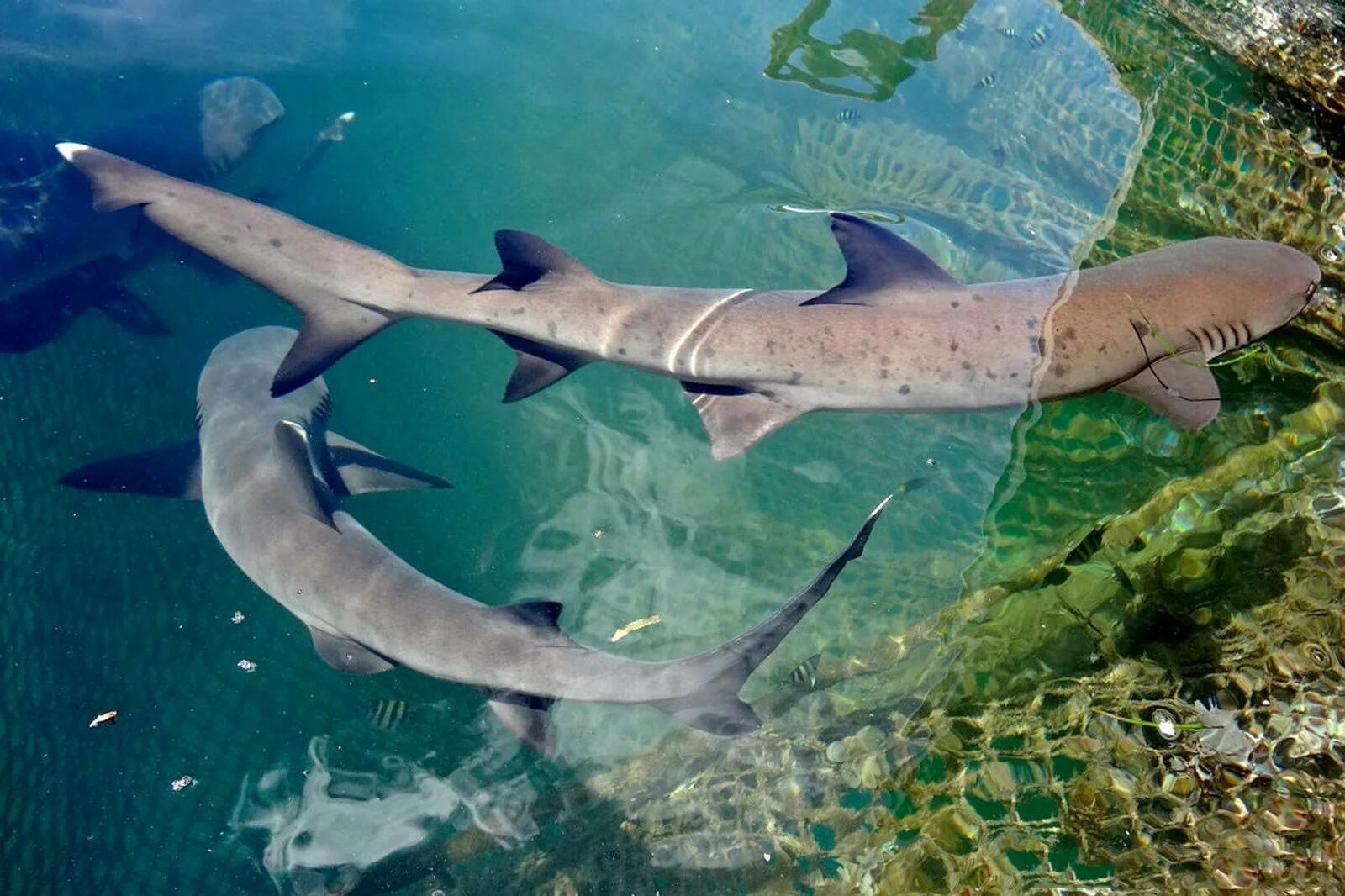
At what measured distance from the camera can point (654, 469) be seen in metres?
5.43

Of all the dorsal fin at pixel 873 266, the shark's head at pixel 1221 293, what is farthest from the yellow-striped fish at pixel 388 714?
the shark's head at pixel 1221 293

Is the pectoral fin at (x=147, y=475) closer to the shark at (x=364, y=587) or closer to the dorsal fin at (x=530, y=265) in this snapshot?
the shark at (x=364, y=587)

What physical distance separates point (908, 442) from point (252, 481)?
4205 mm

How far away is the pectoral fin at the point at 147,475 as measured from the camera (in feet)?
16.9

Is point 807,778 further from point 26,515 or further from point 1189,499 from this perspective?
point 26,515

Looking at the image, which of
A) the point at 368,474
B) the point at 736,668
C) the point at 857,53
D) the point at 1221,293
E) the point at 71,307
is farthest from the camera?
the point at 857,53

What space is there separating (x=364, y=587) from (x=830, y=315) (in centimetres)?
277

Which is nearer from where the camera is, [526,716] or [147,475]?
[526,716]

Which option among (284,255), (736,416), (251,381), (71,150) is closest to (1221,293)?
(736,416)

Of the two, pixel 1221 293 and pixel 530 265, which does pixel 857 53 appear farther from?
pixel 530 265

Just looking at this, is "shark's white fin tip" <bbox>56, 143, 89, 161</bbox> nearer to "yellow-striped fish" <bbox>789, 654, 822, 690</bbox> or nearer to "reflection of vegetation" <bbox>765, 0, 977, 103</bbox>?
"yellow-striped fish" <bbox>789, 654, 822, 690</bbox>

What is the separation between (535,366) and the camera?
4180mm

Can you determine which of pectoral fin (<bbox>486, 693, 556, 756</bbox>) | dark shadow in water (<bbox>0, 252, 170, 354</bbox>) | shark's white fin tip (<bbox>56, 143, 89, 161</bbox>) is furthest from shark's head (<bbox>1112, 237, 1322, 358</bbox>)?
dark shadow in water (<bbox>0, 252, 170, 354</bbox>)

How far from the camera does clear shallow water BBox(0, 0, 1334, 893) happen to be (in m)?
4.34
